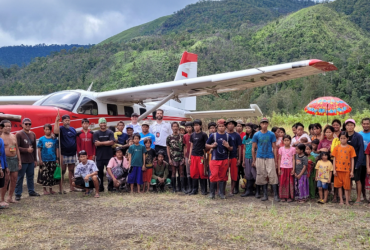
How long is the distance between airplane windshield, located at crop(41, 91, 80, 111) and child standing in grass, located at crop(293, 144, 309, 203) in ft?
19.0

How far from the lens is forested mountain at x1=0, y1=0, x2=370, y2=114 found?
43.4m

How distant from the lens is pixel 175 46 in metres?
86.5

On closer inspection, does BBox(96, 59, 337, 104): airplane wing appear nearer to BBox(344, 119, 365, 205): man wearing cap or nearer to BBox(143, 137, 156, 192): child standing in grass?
BBox(344, 119, 365, 205): man wearing cap

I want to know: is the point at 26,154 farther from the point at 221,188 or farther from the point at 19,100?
the point at 19,100

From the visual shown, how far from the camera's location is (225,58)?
7031cm

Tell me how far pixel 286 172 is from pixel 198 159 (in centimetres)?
173

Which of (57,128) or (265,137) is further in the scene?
(57,128)

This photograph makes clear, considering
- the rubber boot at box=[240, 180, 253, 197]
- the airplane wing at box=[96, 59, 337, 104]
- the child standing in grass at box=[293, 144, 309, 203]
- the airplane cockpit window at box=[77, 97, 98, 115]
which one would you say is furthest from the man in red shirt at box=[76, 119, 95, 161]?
the child standing in grass at box=[293, 144, 309, 203]

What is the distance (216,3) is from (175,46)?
317 feet

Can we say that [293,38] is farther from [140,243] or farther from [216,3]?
[216,3]

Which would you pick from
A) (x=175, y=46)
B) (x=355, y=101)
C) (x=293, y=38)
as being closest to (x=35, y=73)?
(x=175, y=46)

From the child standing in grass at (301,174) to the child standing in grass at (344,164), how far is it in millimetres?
532

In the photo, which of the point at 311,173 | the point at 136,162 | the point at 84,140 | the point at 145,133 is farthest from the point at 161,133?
the point at 311,173

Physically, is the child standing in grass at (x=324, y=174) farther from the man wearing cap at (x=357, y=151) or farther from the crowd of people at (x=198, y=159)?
the man wearing cap at (x=357, y=151)
